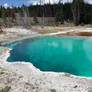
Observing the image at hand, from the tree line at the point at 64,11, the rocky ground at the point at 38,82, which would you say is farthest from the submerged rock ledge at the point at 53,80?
the tree line at the point at 64,11

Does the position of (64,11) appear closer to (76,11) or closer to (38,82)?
(76,11)

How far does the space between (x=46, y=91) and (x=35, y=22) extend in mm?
34344

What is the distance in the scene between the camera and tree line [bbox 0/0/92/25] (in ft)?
111

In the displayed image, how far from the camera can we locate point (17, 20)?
3938 centimetres

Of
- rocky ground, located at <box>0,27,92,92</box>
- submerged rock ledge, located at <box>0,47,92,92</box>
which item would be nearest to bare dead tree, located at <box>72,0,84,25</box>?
submerged rock ledge, located at <box>0,47,92,92</box>

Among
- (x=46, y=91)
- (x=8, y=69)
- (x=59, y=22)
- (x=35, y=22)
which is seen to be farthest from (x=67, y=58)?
(x=35, y=22)

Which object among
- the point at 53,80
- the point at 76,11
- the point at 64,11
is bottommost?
the point at 53,80

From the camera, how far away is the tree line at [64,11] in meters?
33.9

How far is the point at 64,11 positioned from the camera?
125 ft

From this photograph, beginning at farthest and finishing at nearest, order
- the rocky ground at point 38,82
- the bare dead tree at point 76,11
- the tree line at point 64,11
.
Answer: the tree line at point 64,11, the bare dead tree at point 76,11, the rocky ground at point 38,82

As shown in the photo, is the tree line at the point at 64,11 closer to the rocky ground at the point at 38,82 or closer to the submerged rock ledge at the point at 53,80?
the submerged rock ledge at the point at 53,80

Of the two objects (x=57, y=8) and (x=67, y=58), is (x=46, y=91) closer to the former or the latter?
Answer: (x=67, y=58)

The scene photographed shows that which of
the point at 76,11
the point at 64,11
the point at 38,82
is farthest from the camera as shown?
the point at 64,11

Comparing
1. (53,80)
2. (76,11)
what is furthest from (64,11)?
(53,80)
